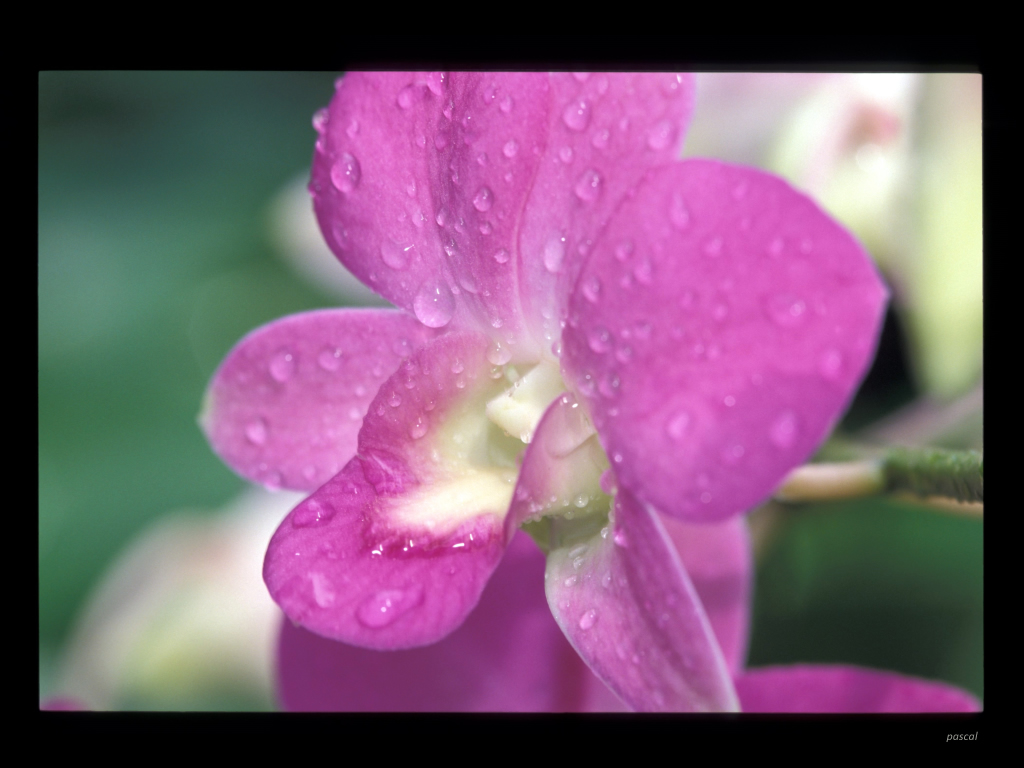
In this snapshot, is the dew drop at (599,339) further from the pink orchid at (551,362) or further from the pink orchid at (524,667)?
the pink orchid at (524,667)

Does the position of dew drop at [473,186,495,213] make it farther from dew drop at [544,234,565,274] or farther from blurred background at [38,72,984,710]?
blurred background at [38,72,984,710]

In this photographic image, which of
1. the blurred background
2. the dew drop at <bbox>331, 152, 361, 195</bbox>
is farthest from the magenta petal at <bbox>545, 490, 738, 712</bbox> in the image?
the blurred background

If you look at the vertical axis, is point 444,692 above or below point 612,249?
below

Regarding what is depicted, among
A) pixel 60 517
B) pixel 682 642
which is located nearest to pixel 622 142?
pixel 682 642

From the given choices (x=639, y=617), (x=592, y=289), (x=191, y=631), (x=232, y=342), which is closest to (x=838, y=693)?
(x=639, y=617)

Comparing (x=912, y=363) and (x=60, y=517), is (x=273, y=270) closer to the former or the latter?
(x=60, y=517)

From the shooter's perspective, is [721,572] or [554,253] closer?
[554,253]

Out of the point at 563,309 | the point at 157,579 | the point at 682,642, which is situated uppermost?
the point at 563,309

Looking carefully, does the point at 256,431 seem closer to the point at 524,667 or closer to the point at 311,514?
the point at 311,514
